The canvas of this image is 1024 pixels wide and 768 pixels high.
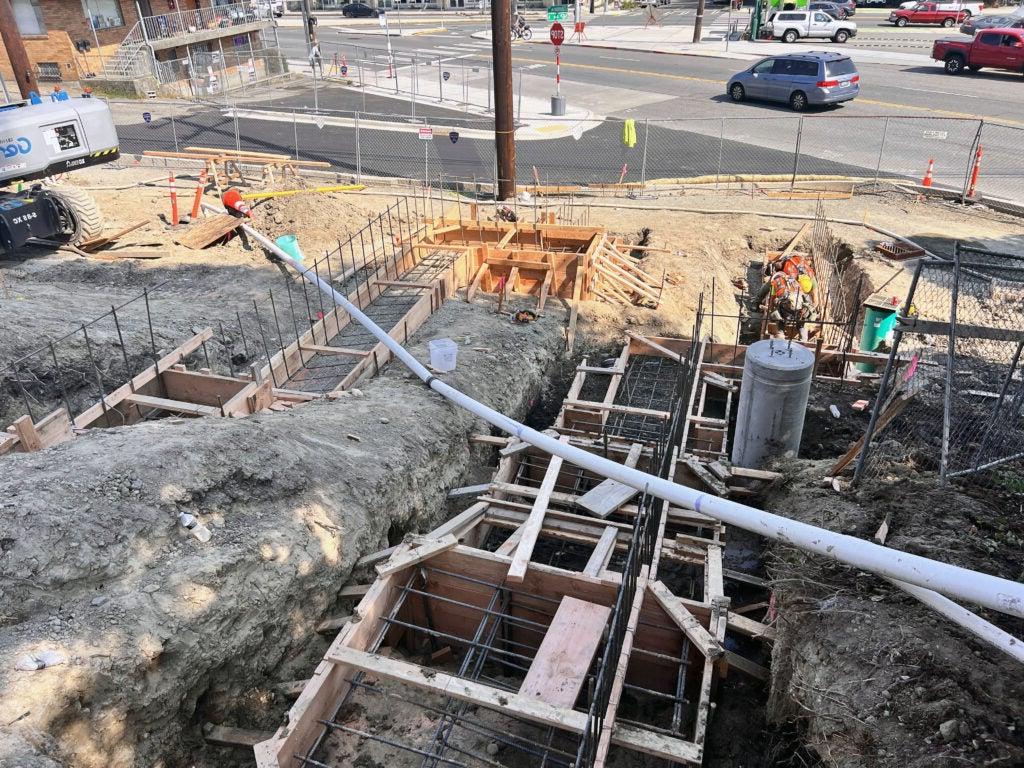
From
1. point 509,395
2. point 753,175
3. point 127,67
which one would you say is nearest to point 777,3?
point 753,175

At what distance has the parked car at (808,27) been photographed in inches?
1435

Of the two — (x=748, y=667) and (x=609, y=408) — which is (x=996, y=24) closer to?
(x=609, y=408)

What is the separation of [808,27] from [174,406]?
3918 cm

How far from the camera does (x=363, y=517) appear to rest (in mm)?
7191

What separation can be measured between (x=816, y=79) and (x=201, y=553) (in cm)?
2501

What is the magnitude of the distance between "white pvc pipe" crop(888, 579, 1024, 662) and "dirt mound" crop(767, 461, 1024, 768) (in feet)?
1.03

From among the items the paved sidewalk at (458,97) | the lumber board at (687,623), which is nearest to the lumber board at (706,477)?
the lumber board at (687,623)

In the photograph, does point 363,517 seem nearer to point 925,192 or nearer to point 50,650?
point 50,650

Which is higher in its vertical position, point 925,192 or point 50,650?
point 50,650

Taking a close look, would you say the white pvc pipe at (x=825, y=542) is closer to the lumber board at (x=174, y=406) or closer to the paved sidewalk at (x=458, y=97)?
the lumber board at (x=174, y=406)

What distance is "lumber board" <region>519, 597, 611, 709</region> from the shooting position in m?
5.59

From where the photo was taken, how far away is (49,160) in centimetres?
1386

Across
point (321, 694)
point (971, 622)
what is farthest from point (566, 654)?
point (971, 622)

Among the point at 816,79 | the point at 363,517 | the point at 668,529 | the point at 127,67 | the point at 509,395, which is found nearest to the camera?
the point at 363,517
